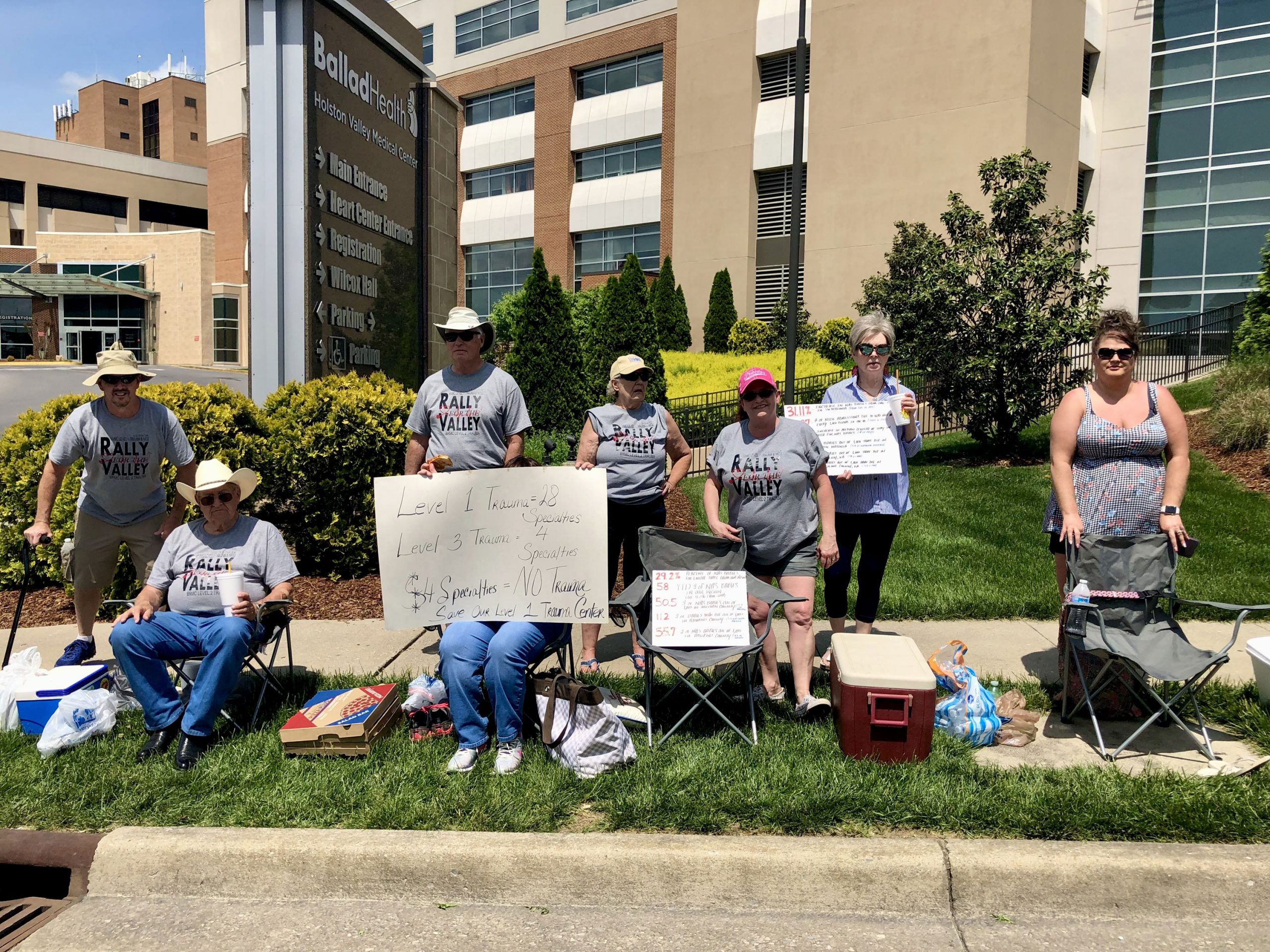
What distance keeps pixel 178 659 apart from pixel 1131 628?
4775mm

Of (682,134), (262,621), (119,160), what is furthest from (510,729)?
(119,160)

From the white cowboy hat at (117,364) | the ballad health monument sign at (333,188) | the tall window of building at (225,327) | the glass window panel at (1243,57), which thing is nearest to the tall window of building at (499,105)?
the tall window of building at (225,327)

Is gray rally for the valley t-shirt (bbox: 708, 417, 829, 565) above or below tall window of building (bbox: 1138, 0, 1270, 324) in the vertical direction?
below

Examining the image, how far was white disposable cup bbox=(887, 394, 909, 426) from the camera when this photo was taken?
208 inches

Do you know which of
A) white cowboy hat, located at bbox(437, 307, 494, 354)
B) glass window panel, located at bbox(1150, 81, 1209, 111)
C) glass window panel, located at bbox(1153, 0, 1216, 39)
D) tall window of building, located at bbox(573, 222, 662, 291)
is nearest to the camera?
white cowboy hat, located at bbox(437, 307, 494, 354)

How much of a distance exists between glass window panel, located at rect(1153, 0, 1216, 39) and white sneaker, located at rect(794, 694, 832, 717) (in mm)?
29347

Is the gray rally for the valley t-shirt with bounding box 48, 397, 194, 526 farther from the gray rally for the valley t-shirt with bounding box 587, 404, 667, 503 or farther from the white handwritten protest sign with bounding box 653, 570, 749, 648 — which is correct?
the white handwritten protest sign with bounding box 653, 570, 749, 648

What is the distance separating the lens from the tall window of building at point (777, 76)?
2947 cm

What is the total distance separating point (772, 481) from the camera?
4.95 metres

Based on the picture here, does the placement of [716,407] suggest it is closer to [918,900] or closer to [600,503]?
[600,503]

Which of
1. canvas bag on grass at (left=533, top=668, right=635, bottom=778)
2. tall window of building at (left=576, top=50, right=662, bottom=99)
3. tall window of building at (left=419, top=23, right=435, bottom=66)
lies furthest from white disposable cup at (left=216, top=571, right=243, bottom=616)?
tall window of building at (left=419, top=23, right=435, bottom=66)

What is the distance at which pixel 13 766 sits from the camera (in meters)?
4.33

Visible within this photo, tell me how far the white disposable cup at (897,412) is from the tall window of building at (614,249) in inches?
1153

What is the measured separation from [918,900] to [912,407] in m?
2.88
